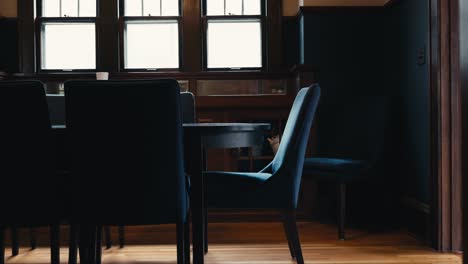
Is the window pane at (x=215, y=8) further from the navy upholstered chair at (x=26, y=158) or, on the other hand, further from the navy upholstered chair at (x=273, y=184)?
the navy upholstered chair at (x=26, y=158)

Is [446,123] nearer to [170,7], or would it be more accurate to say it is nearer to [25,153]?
[25,153]

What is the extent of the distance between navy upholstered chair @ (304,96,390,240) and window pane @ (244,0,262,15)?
1138 millimetres

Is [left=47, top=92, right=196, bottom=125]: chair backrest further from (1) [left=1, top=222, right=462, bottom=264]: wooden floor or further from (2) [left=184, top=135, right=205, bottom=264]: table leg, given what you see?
(2) [left=184, top=135, right=205, bottom=264]: table leg

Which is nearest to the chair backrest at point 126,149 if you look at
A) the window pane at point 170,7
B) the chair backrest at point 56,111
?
the chair backrest at point 56,111

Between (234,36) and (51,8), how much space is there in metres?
1.63

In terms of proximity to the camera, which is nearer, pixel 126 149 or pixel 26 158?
pixel 126 149

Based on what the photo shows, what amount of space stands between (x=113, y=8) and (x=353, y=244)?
2.81 meters

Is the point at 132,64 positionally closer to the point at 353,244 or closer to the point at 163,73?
the point at 163,73

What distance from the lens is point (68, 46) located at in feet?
14.6

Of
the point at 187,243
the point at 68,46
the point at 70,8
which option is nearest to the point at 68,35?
the point at 68,46

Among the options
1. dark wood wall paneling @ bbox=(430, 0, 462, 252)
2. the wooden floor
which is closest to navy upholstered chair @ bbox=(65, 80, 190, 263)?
the wooden floor

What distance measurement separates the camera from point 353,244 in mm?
3125

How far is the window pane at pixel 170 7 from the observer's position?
177 inches

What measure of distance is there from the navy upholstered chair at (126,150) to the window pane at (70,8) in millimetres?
2864
